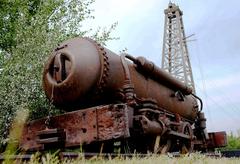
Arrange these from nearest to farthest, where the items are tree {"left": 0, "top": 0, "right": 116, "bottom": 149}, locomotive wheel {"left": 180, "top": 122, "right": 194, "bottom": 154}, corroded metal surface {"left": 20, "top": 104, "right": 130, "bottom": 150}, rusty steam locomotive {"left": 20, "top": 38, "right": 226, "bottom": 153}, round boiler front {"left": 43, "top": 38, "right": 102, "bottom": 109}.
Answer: corroded metal surface {"left": 20, "top": 104, "right": 130, "bottom": 150} → rusty steam locomotive {"left": 20, "top": 38, "right": 226, "bottom": 153} → round boiler front {"left": 43, "top": 38, "right": 102, "bottom": 109} → locomotive wheel {"left": 180, "top": 122, "right": 194, "bottom": 154} → tree {"left": 0, "top": 0, "right": 116, "bottom": 149}

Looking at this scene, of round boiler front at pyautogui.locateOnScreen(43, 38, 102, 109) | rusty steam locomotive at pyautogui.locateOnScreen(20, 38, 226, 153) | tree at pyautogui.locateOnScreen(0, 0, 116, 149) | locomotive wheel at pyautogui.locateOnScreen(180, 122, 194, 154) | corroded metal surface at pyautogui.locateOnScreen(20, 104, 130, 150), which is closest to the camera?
corroded metal surface at pyautogui.locateOnScreen(20, 104, 130, 150)

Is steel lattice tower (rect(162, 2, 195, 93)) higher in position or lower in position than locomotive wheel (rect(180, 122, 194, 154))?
higher

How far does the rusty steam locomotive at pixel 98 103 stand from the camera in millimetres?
4891

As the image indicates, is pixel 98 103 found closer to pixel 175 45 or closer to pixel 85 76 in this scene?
pixel 85 76

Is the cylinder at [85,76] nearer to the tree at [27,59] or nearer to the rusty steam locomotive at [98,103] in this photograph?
the rusty steam locomotive at [98,103]

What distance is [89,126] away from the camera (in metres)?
4.97

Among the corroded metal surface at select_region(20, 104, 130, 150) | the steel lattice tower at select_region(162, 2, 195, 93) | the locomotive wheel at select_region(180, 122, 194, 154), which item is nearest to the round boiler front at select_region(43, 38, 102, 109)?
the corroded metal surface at select_region(20, 104, 130, 150)

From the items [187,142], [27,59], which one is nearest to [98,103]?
[187,142]

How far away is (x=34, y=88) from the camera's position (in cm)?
955

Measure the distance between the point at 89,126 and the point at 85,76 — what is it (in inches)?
26.1

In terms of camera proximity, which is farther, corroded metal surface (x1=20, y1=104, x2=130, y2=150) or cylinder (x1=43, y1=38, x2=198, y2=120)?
cylinder (x1=43, y1=38, x2=198, y2=120)

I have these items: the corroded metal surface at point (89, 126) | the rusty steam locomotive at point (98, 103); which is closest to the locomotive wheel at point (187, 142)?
the rusty steam locomotive at point (98, 103)

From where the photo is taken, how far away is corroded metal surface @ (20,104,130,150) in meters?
4.76

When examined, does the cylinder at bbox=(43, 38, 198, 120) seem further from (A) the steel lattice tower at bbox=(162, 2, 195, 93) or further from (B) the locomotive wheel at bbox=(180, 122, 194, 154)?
(A) the steel lattice tower at bbox=(162, 2, 195, 93)
